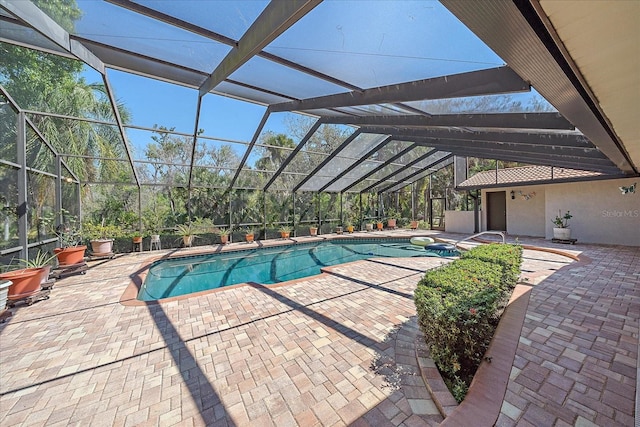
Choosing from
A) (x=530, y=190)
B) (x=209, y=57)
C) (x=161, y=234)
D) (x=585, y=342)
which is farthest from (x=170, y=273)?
(x=530, y=190)

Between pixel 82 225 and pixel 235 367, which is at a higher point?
pixel 82 225

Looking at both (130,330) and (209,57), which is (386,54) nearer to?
(209,57)

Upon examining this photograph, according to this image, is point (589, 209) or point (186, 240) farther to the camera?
point (186, 240)

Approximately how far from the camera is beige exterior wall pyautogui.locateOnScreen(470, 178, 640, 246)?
10305 millimetres

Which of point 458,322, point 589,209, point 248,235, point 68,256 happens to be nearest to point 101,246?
point 68,256

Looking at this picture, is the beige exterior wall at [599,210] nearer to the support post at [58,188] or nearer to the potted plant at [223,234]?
the potted plant at [223,234]

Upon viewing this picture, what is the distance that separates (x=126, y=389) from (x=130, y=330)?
1.59 metres

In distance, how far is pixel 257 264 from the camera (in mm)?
10406

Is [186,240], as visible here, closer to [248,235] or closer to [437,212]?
[248,235]

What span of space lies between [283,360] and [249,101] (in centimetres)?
650

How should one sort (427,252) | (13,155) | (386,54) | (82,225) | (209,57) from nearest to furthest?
(386,54)
(209,57)
(13,155)
(82,225)
(427,252)

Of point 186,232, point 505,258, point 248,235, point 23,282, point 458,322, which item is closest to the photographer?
point 458,322

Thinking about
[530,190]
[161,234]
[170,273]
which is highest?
→ [530,190]

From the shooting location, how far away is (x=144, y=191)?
11945 mm
